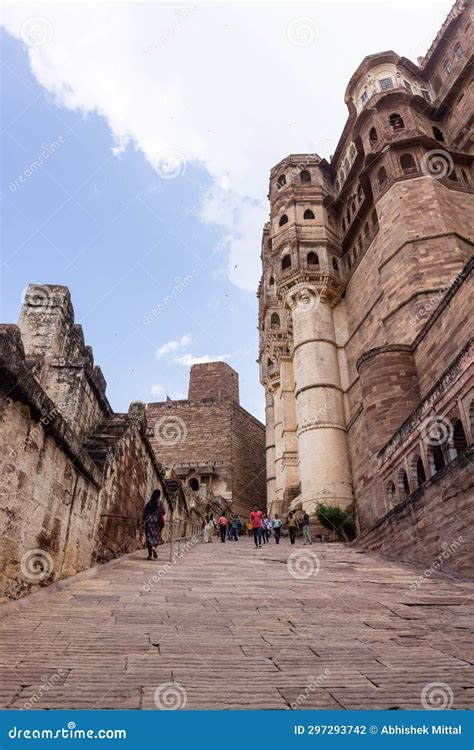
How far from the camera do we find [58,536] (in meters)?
5.01

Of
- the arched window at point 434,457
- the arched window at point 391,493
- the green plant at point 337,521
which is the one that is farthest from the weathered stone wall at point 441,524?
the green plant at point 337,521

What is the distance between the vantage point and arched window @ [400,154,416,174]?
2153 cm

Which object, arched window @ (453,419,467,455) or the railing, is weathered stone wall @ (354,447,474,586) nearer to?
arched window @ (453,419,467,455)

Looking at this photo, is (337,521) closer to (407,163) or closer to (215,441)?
(407,163)

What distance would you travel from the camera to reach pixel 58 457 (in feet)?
16.5

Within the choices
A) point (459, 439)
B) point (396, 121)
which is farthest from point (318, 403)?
point (396, 121)

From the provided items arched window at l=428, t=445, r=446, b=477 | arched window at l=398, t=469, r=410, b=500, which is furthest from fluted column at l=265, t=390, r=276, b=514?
arched window at l=428, t=445, r=446, b=477

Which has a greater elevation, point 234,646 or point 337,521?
point 337,521

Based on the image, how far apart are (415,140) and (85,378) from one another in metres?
20.6

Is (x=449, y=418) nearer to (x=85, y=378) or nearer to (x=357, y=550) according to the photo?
(x=357, y=550)

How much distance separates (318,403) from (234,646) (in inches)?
789

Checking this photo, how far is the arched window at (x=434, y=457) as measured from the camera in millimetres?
9518

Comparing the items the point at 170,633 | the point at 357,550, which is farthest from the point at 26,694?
the point at 357,550

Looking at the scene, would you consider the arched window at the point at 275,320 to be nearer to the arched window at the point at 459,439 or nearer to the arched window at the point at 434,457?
the arched window at the point at 434,457
